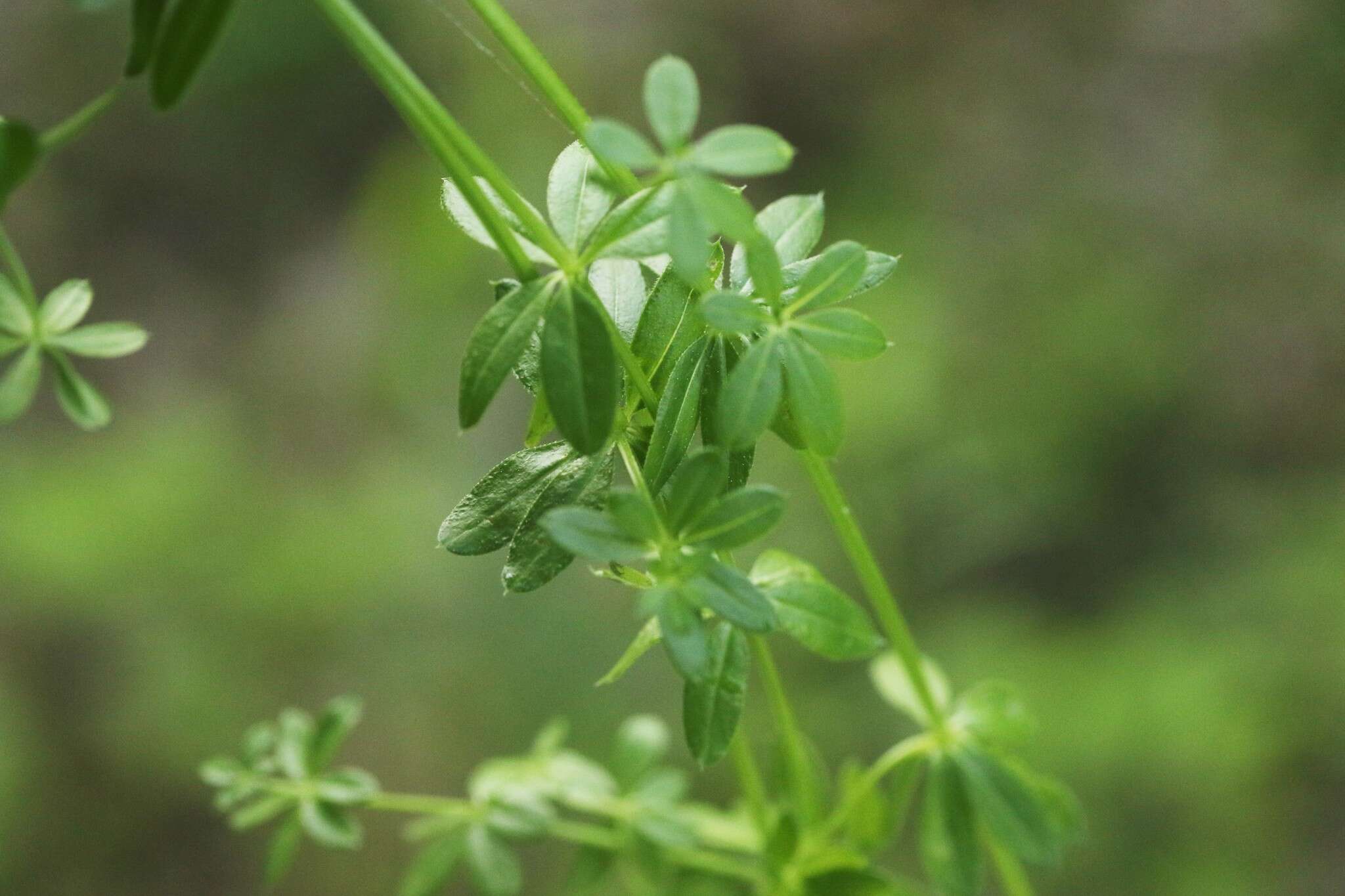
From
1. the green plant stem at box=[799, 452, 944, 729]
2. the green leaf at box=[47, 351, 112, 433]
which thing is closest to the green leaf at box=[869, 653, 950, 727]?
the green plant stem at box=[799, 452, 944, 729]

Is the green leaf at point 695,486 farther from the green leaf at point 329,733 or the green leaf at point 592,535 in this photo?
the green leaf at point 329,733

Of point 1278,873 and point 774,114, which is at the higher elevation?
point 774,114

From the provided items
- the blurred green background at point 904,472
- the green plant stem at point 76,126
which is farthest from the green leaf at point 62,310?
the blurred green background at point 904,472

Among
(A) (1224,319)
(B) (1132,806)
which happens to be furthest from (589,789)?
(A) (1224,319)

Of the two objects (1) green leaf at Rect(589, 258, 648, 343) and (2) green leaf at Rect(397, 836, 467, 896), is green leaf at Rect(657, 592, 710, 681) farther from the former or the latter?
(2) green leaf at Rect(397, 836, 467, 896)

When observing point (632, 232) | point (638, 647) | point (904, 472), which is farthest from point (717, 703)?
point (904, 472)

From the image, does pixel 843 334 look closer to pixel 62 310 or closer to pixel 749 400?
pixel 749 400

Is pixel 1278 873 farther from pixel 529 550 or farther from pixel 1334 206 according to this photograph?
pixel 529 550

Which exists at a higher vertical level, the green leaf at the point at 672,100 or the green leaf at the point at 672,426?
the green leaf at the point at 672,100
